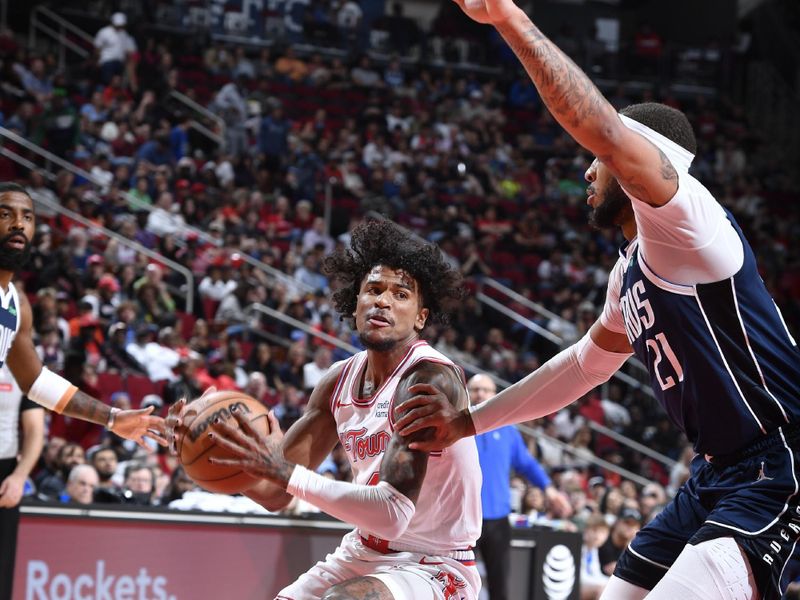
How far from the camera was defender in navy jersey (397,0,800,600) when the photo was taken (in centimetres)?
295

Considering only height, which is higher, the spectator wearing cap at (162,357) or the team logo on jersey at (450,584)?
the team logo on jersey at (450,584)

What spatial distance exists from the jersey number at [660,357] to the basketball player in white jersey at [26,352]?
2500mm

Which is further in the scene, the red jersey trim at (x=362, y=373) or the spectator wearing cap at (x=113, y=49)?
the spectator wearing cap at (x=113, y=49)

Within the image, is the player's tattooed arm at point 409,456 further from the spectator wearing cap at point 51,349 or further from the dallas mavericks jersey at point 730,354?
the spectator wearing cap at point 51,349

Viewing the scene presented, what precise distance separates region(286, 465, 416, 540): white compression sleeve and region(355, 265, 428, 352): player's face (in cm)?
69

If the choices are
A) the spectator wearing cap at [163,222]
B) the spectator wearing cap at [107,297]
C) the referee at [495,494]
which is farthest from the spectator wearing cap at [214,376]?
the referee at [495,494]

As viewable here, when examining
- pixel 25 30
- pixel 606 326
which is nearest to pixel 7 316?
pixel 606 326

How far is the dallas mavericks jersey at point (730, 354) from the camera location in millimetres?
3166

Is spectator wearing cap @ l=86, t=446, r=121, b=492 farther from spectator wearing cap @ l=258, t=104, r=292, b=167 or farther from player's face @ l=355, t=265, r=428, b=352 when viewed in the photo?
spectator wearing cap @ l=258, t=104, r=292, b=167

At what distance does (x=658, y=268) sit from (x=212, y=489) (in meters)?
1.72

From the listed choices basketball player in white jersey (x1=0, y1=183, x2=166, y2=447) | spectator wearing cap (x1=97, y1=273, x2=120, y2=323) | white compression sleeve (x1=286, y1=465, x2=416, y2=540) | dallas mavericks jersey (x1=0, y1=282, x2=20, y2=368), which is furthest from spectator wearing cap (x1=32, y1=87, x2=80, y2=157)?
white compression sleeve (x1=286, y1=465, x2=416, y2=540)

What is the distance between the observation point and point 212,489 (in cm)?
380

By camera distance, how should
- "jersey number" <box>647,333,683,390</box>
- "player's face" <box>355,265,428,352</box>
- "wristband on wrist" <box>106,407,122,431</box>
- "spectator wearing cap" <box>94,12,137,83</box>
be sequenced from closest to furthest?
"jersey number" <box>647,333,683,390</box>, "player's face" <box>355,265,428,352</box>, "wristband on wrist" <box>106,407,122,431</box>, "spectator wearing cap" <box>94,12,137,83</box>

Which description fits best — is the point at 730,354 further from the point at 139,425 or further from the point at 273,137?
the point at 273,137
